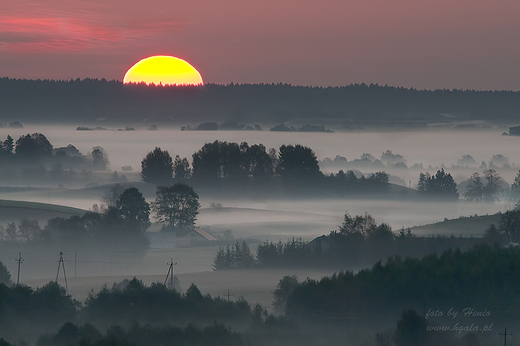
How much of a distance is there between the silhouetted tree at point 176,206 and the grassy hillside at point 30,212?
39.1 feet

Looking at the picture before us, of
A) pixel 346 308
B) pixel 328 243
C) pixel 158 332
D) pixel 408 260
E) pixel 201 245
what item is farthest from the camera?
pixel 201 245

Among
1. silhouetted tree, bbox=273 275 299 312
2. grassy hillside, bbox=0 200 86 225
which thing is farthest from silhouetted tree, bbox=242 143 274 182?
silhouetted tree, bbox=273 275 299 312

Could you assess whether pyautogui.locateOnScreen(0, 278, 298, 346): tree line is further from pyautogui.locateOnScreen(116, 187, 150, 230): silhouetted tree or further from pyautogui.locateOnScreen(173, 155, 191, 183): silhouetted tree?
pyautogui.locateOnScreen(173, 155, 191, 183): silhouetted tree

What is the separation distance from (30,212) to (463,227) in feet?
185

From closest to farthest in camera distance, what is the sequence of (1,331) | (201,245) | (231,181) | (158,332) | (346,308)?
(158,332), (1,331), (346,308), (201,245), (231,181)

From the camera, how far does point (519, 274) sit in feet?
199

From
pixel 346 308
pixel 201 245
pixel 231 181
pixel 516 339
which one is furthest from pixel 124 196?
pixel 516 339

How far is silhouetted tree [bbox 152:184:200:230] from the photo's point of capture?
121062 mm

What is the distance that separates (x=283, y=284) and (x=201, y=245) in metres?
48.3

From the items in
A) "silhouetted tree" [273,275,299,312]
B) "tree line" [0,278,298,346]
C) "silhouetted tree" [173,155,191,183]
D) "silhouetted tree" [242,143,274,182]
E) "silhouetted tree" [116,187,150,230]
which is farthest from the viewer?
"silhouetted tree" [173,155,191,183]

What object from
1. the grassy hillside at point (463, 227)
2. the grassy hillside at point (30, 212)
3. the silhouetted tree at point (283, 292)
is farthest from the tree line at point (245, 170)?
the silhouetted tree at point (283, 292)

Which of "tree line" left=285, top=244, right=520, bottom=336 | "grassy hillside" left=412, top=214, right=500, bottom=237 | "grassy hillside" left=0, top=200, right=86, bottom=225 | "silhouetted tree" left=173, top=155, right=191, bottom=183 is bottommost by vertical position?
"tree line" left=285, top=244, right=520, bottom=336

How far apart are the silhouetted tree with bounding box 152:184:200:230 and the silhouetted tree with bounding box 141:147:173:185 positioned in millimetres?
51458

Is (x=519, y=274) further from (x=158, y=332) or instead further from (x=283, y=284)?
(x=158, y=332)
